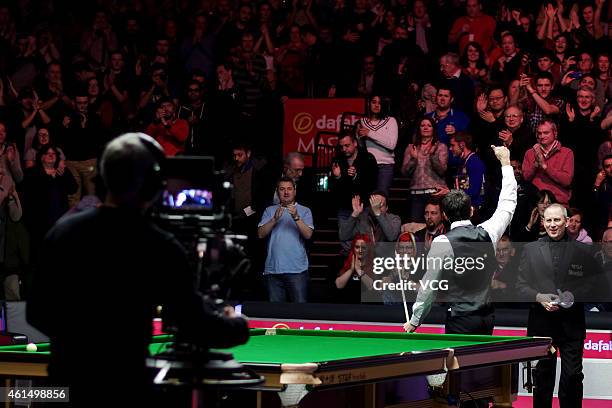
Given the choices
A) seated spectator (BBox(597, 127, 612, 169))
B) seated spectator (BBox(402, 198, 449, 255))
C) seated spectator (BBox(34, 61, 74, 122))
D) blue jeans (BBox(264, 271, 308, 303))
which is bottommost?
blue jeans (BBox(264, 271, 308, 303))

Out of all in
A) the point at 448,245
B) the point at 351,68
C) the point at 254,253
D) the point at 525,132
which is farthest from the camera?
the point at 351,68

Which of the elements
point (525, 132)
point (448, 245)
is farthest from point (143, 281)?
point (525, 132)

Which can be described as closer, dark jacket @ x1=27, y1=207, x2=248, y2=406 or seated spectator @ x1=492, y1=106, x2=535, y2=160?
dark jacket @ x1=27, y1=207, x2=248, y2=406

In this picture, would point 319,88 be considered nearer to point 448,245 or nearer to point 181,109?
→ point 181,109

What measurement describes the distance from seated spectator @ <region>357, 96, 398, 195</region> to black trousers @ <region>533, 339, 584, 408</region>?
4.17 m

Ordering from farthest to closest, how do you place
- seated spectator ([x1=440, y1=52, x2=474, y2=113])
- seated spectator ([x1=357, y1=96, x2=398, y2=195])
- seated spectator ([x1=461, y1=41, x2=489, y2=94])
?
seated spectator ([x1=461, y1=41, x2=489, y2=94]), seated spectator ([x1=440, y1=52, x2=474, y2=113]), seated spectator ([x1=357, y1=96, x2=398, y2=195])

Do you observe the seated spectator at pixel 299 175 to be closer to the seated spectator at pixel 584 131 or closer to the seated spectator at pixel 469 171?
the seated spectator at pixel 469 171

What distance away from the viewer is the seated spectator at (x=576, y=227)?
1260cm

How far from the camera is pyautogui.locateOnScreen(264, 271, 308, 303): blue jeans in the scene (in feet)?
45.3

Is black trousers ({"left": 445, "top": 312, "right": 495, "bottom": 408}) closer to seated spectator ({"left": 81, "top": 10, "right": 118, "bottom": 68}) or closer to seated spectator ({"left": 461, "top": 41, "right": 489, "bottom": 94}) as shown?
seated spectator ({"left": 461, "top": 41, "right": 489, "bottom": 94})

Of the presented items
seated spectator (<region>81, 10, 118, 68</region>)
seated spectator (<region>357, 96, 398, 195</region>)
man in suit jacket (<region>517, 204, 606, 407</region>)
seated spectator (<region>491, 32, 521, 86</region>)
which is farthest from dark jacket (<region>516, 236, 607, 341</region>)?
seated spectator (<region>81, 10, 118, 68</region>)

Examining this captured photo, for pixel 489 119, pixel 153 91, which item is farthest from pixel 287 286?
pixel 153 91

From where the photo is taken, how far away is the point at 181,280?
187 inches

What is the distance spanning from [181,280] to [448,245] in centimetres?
521
